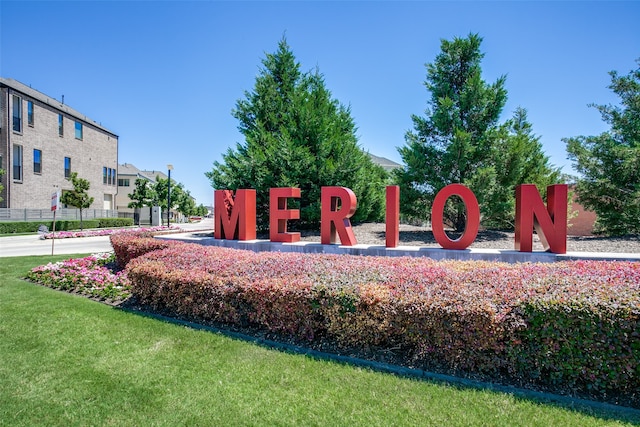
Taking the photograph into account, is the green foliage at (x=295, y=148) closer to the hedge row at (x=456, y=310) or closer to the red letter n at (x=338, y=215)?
the red letter n at (x=338, y=215)

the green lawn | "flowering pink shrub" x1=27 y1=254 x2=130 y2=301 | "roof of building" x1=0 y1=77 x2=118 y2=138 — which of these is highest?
"roof of building" x1=0 y1=77 x2=118 y2=138

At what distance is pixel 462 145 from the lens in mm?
12781

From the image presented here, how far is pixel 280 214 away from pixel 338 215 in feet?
6.51

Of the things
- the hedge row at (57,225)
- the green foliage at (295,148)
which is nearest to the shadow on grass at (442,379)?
the green foliage at (295,148)

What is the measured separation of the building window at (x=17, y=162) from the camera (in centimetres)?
2780

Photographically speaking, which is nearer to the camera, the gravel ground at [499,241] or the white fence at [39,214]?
the gravel ground at [499,241]

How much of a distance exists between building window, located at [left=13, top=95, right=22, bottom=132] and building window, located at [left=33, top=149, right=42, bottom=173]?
7.68 ft

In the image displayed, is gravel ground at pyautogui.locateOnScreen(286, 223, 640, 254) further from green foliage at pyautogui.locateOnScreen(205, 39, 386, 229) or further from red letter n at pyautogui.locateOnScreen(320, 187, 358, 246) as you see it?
green foliage at pyautogui.locateOnScreen(205, 39, 386, 229)

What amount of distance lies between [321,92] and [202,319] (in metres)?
13.9

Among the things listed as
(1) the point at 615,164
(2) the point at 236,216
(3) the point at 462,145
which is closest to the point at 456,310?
(2) the point at 236,216

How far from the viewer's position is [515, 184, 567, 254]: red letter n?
8875mm

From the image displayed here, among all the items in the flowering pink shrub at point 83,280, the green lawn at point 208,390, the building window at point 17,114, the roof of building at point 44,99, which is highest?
the roof of building at point 44,99

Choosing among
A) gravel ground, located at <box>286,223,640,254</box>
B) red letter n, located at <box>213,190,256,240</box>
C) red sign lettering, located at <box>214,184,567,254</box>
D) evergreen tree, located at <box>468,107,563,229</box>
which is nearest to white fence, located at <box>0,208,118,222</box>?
red letter n, located at <box>213,190,256,240</box>

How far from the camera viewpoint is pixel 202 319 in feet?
18.4
